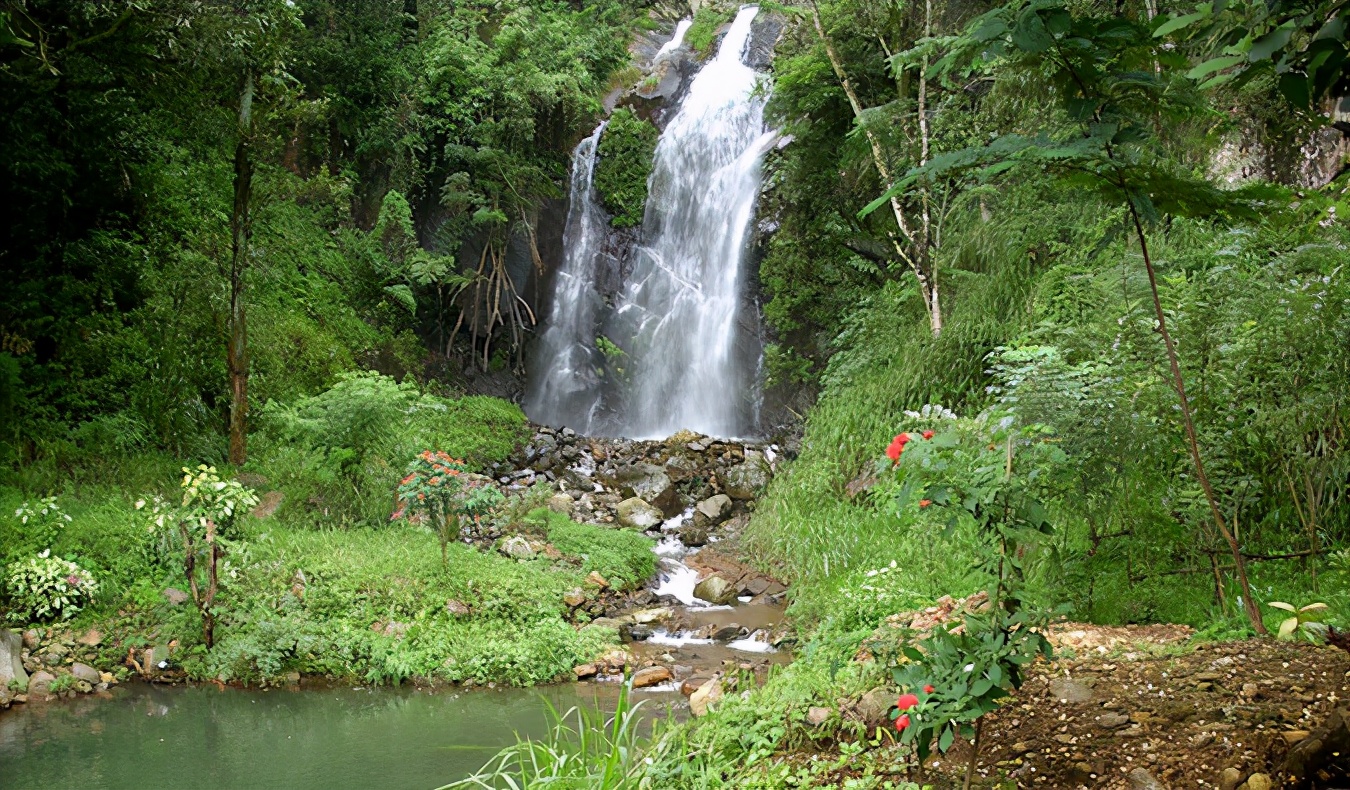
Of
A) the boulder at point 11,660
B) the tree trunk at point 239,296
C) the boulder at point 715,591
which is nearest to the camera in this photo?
the boulder at point 11,660

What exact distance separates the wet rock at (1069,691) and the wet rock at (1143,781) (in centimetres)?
41

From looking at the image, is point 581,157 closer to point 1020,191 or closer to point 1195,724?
point 1020,191

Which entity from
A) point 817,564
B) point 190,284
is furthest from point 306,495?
point 817,564

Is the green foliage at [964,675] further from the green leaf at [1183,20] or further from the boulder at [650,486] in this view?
the boulder at [650,486]

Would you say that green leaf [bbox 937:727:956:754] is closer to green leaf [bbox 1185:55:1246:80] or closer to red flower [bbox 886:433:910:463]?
red flower [bbox 886:433:910:463]

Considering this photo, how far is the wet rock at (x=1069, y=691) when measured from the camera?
277cm

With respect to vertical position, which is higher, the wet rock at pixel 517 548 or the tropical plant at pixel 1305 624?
the tropical plant at pixel 1305 624

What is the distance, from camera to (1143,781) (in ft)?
7.61

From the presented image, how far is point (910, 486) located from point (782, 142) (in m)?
11.8

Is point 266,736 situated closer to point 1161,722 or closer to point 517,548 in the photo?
point 517,548

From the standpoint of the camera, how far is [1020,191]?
8609 mm

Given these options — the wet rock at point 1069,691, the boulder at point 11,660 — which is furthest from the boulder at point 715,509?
the wet rock at point 1069,691

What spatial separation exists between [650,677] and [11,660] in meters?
4.34

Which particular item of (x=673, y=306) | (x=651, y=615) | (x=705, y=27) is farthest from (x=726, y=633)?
(x=705, y=27)
